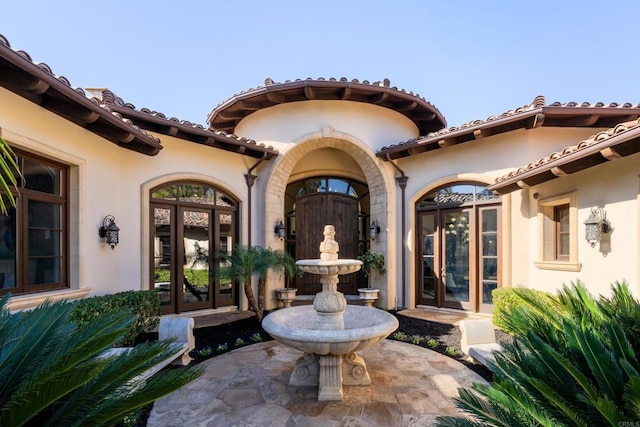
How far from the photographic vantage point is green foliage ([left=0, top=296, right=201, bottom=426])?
148 centimetres

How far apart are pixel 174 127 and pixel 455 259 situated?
7.26 m

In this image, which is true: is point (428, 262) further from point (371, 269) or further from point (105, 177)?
point (105, 177)

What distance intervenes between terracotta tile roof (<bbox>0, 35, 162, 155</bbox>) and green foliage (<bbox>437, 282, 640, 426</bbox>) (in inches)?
216

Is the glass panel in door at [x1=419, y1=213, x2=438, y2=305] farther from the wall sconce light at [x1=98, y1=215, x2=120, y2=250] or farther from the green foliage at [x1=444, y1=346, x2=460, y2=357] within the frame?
the wall sconce light at [x1=98, y1=215, x2=120, y2=250]

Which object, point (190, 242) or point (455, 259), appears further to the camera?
point (455, 259)

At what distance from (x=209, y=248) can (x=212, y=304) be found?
1.43m

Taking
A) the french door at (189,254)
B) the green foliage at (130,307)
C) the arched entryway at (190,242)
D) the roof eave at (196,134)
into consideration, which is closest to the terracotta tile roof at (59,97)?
the roof eave at (196,134)

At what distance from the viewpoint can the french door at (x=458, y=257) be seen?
7434mm

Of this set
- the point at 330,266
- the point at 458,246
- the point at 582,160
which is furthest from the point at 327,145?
the point at 582,160

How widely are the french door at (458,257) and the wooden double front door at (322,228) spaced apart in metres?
2.16

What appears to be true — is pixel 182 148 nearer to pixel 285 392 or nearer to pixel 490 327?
pixel 285 392

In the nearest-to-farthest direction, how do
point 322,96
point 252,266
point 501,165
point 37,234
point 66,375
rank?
point 66,375 < point 37,234 < point 252,266 < point 501,165 < point 322,96

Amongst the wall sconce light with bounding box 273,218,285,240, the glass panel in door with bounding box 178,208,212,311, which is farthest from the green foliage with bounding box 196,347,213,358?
the wall sconce light with bounding box 273,218,285,240

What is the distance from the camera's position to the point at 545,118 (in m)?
6.40
